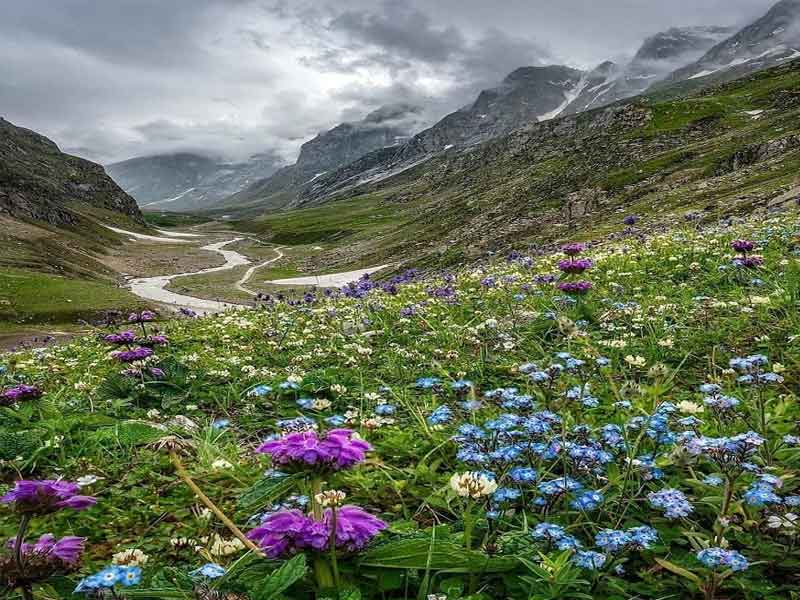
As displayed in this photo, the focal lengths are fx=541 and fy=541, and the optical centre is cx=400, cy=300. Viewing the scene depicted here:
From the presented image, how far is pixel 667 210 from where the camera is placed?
41.4 m

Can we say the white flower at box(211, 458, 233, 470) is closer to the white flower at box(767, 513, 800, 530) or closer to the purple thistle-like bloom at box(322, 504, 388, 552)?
the purple thistle-like bloom at box(322, 504, 388, 552)

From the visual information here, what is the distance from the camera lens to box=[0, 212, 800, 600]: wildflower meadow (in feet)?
8.82

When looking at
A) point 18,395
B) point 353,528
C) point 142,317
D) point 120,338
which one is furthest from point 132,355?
point 353,528

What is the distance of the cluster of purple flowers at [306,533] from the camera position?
2611mm

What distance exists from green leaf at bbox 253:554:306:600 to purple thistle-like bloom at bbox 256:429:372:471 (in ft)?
1.41

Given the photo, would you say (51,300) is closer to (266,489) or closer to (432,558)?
(266,489)

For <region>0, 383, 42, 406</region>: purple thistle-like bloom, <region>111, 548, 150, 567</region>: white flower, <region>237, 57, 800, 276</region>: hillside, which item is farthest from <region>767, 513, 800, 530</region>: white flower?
<region>237, 57, 800, 276</region>: hillside

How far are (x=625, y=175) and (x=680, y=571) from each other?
3043 inches

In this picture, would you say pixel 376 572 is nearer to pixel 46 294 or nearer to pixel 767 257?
pixel 767 257

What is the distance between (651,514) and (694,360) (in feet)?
12.9

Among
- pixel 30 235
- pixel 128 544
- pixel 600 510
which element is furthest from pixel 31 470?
pixel 30 235

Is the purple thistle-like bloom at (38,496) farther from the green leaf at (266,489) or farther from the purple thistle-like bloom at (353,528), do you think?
the purple thistle-like bloom at (353,528)

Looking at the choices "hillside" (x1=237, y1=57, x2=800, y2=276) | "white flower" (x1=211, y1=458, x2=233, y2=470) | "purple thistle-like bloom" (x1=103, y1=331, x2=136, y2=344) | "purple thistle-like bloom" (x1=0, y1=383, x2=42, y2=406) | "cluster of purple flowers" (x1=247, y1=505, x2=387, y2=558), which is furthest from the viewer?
"hillside" (x1=237, y1=57, x2=800, y2=276)

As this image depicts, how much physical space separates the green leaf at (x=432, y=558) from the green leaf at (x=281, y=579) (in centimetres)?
44
